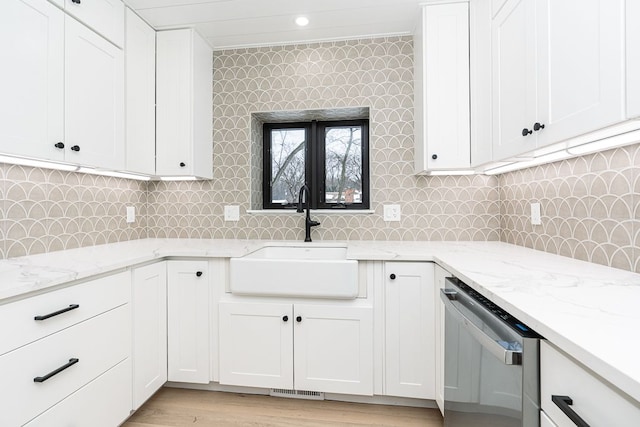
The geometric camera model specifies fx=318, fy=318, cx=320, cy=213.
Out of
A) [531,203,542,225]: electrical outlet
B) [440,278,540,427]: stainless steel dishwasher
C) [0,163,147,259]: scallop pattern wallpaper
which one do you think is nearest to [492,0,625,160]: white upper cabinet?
[531,203,542,225]: electrical outlet

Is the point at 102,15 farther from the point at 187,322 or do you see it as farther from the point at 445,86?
the point at 445,86

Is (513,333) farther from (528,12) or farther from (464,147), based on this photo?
(464,147)

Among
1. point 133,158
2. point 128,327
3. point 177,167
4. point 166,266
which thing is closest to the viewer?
point 128,327

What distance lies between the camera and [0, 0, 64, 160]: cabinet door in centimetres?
126

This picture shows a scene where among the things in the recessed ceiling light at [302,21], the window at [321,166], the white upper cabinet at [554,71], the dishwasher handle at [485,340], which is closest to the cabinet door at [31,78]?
the recessed ceiling light at [302,21]

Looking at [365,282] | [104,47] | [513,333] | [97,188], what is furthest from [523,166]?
[97,188]

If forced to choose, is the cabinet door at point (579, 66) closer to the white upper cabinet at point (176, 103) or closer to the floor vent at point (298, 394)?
the floor vent at point (298, 394)

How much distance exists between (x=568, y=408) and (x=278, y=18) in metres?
2.34

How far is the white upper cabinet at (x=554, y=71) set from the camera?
90 cm

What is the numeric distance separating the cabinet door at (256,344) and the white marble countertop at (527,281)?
0.36 metres

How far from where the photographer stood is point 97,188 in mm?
2045

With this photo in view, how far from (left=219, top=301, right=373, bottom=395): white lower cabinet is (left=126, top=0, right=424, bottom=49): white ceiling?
180cm

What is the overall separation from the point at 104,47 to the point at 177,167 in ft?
2.53

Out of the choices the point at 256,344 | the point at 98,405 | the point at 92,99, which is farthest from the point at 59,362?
the point at 92,99
